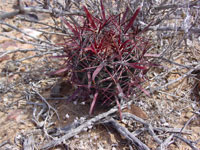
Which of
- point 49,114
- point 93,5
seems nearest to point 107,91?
point 49,114

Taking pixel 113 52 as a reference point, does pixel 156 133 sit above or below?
below

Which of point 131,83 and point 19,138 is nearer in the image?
point 131,83

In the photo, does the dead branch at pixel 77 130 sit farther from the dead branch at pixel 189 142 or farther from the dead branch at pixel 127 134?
the dead branch at pixel 189 142

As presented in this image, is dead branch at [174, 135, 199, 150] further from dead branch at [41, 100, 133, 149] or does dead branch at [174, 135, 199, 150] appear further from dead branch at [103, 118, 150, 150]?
dead branch at [41, 100, 133, 149]

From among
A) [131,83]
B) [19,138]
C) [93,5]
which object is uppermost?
[93,5]

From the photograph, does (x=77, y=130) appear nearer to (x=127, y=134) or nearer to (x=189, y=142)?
(x=127, y=134)

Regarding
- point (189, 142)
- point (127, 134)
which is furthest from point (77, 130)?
point (189, 142)

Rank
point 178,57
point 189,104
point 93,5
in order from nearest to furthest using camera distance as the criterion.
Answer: point 189,104, point 93,5, point 178,57

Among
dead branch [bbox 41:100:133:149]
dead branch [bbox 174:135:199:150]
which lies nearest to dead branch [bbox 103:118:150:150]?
dead branch [bbox 41:100:133:149]

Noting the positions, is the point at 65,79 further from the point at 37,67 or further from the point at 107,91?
the point at 107,91

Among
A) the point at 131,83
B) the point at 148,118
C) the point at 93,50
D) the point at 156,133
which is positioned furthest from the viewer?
the point at 148,118

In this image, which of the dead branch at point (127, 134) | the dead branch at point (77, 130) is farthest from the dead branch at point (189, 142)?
the dead branch at point (77, 130)
